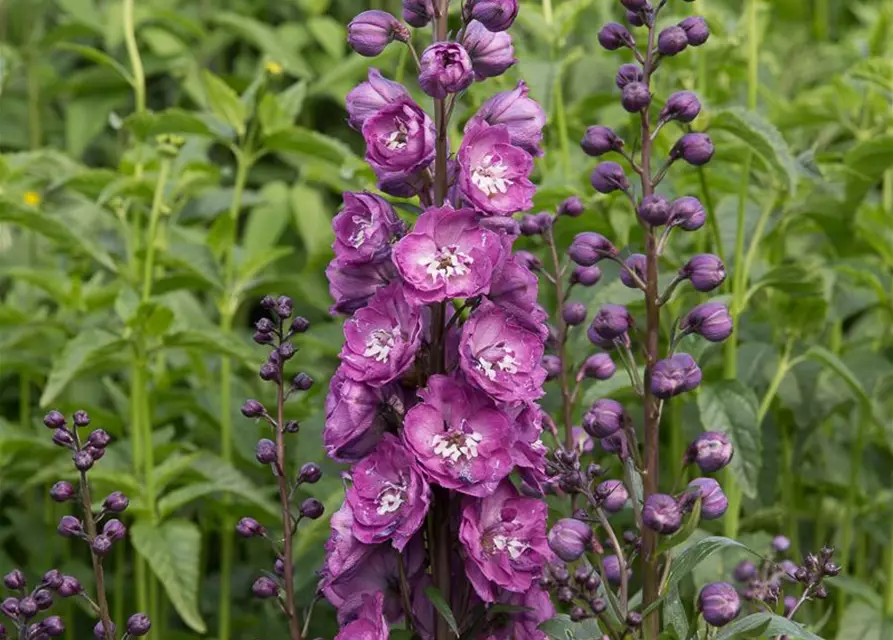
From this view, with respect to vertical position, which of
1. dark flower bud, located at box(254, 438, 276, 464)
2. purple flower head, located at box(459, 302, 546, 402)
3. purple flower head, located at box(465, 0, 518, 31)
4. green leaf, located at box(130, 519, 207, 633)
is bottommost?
green leaf, located at box(130, 519, 207, 633)

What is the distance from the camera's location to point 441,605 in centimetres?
168

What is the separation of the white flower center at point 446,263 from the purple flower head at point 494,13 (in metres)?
0.29

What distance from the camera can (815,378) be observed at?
306 centimetres

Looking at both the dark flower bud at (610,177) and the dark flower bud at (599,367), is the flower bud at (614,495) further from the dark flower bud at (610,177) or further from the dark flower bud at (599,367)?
the dark flower bud at (610,177)

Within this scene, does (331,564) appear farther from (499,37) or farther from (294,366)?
(294,366)

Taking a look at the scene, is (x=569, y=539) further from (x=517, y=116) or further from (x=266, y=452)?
(x=517, y=116)

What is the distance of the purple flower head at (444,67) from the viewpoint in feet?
5.54

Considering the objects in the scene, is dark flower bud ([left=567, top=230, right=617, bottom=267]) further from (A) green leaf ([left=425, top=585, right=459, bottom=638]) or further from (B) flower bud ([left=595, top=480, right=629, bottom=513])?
(A) green leaf ([left=425, top=585, right=459, bottom=638])

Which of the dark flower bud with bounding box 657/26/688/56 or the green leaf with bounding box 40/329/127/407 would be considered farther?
the green leaf with bounding box 40/329/127/407

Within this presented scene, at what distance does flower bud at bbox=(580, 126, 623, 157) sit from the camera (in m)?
1.86

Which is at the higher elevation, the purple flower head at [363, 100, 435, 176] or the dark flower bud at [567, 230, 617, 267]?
the purple flower head at [363, 100, 435, 176]

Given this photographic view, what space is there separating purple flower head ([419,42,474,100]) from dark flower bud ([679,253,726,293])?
1.26ft

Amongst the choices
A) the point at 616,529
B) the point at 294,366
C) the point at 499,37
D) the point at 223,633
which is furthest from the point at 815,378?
the point at 499,37

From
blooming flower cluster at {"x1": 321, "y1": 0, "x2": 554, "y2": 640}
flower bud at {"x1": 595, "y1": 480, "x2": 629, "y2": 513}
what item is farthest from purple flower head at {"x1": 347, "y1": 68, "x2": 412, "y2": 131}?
flower bud at {"x1": 595, "y1": 480, "x2": 629, "y2": 513}
